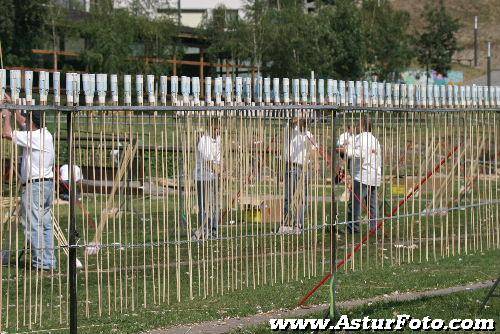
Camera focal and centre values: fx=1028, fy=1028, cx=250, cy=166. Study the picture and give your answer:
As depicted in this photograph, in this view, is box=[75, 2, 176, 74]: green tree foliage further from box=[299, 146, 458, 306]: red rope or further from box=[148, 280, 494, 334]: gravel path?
box=[148, 280, 494, 334]: gravel path

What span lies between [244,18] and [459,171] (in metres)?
42.6

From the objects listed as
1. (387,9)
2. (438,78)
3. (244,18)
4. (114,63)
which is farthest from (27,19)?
(438,78)

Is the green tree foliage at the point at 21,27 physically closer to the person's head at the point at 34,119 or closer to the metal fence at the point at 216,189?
the metal fence at the point at 216,189

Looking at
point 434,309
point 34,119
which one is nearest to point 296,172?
point 434,309

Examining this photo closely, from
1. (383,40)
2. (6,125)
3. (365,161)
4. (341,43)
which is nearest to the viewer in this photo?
(6,125)

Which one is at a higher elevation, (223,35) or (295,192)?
(223,35)

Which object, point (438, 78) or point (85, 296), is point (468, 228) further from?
point (438, 78)

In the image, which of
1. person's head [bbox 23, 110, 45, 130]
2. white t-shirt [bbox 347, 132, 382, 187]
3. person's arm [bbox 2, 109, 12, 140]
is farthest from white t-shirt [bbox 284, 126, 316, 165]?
person's arm [bbox 2, 109, 12, 140]

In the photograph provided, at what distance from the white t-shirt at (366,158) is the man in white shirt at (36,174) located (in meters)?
3.56

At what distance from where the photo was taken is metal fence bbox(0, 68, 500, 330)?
32.2 feet

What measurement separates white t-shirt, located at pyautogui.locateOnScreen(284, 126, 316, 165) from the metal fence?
0.02 m

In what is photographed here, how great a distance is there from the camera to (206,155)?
10.8m

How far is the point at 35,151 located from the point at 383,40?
4809 cm

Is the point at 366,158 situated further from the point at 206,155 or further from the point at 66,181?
the point at 66,181
